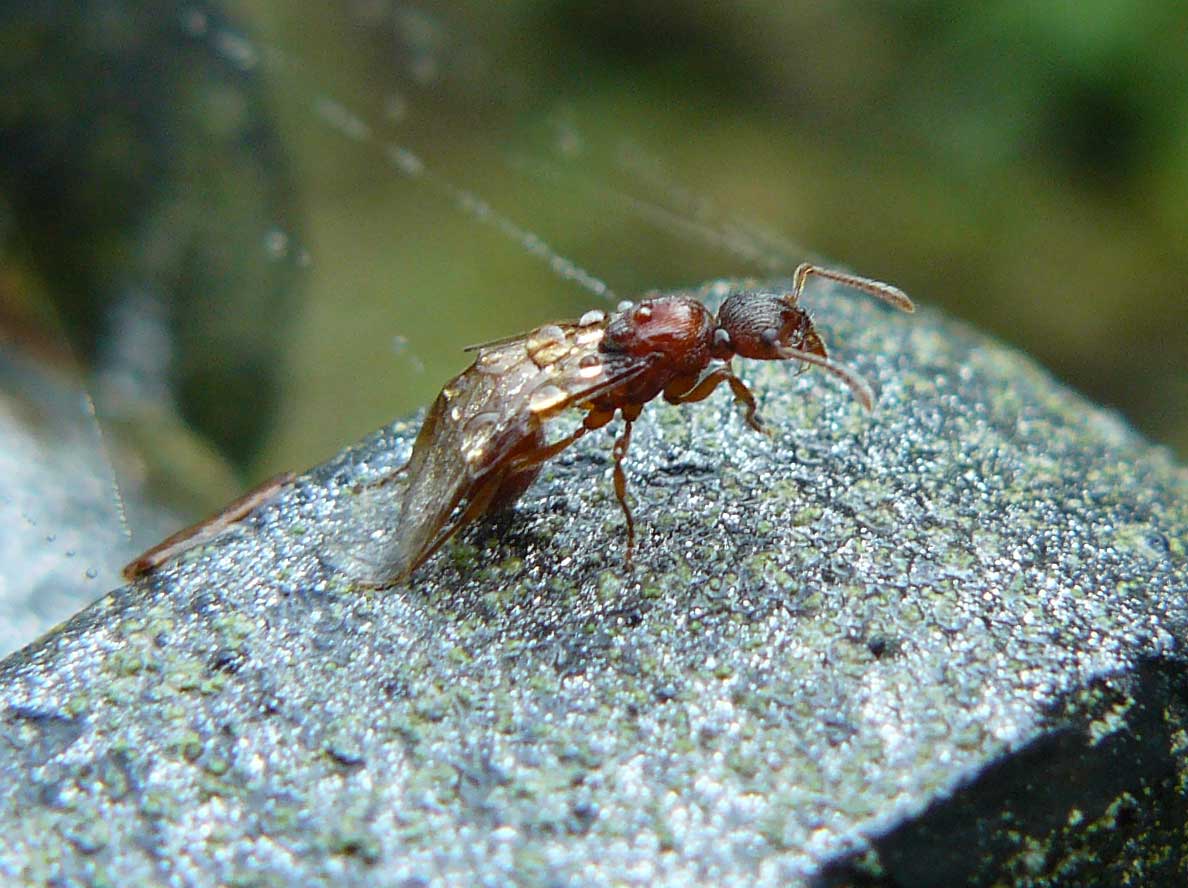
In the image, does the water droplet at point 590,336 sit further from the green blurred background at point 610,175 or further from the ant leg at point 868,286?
the green blurred background at point 610,175

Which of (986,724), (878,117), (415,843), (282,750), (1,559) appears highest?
(878,117)

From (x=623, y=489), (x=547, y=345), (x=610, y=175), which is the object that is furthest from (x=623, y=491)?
(x=610, y=175)


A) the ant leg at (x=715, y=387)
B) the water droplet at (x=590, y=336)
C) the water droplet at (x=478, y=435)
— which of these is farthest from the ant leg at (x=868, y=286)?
the water droplet at (x=478, y=435)

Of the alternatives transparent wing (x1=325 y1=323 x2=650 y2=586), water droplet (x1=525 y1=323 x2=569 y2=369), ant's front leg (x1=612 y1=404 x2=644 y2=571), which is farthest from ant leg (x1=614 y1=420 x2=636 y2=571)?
water droplet (x1=525 y1=323 x2=569 y2=369)

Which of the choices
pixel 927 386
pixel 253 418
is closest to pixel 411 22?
pixel 253 418

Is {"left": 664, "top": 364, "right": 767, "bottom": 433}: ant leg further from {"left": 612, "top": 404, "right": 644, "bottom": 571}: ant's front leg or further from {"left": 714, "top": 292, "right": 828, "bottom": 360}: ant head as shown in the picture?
{"left": 612, "top": 404, "right": 644, "bottom": 571}: ant's front leg

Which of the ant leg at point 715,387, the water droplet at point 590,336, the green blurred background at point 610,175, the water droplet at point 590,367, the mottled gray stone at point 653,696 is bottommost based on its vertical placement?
the mottled gray stone at point 653,696

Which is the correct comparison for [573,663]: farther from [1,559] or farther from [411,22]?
[411,22]

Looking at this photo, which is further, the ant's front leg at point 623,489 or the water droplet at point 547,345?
the water droplet at point 547,345
